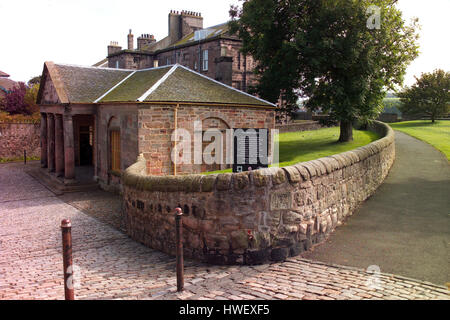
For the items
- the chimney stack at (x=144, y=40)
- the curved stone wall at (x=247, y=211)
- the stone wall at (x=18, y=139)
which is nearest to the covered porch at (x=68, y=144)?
the stone wall at (x=18, y=139)

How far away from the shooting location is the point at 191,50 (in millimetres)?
38500

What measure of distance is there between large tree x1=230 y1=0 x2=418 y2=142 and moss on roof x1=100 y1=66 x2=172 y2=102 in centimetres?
665

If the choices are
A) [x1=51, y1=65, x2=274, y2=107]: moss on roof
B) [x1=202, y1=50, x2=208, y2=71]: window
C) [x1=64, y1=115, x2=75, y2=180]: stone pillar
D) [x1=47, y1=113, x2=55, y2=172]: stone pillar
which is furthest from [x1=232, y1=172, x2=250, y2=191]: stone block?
[x1=202, y1=50, x2=208, y2=71]: window

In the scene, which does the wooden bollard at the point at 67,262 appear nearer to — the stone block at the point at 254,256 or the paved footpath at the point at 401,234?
the stone block at the point at 254,256

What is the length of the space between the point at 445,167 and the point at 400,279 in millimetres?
12784

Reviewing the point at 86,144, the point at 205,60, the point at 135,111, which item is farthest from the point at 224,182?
the point at 205,60

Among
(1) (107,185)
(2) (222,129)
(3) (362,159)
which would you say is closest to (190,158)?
(2) (222,129)

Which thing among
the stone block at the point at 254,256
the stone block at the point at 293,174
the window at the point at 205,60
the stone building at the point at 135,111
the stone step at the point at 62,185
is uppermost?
the window at the point at 205,60

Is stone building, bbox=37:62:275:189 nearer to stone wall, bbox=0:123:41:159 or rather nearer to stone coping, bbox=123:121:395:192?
stone coping, bbox=123:121:395:192

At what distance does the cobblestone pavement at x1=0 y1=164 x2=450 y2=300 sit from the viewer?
5918mm

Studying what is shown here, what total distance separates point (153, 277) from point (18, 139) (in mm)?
29685

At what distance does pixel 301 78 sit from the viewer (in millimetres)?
23344

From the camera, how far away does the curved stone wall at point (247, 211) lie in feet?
24.3

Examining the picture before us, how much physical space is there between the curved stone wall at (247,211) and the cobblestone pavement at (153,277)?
36 cm
